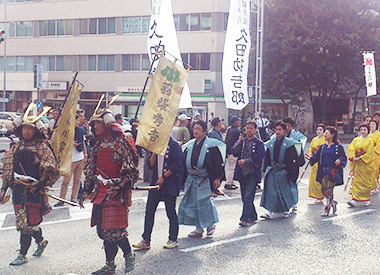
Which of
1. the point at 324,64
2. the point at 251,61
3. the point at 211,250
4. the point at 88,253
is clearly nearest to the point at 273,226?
the point at 211,250

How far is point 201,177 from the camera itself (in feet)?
23.5

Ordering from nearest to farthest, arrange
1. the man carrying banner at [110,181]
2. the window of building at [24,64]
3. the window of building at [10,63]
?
the man carrying banner at [110,181], the window of building at [24,64], the window of building at [10,63]

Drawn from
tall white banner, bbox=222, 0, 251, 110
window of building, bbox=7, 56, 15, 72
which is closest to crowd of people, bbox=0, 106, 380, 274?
tall white banner, bbox=222, 0, 251, 110

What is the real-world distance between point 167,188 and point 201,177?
0.82 meters

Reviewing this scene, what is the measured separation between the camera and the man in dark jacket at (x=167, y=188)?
6.43m

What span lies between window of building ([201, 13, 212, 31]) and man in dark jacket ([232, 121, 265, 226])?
31.8m

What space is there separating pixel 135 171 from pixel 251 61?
29946 mm

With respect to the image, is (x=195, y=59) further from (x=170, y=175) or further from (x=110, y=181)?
(x=110, y=181)

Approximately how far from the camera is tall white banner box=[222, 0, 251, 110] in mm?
14438

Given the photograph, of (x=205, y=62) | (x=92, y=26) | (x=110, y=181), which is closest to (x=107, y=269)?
(x=110, y=181)

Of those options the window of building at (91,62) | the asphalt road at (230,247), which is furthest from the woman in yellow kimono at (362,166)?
the window of building at (91,62)

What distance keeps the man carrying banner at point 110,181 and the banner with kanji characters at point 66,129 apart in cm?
103

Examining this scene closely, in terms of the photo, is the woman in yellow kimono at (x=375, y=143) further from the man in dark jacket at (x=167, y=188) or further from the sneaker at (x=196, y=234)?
the man in dark jacket at (x=167, y=188)

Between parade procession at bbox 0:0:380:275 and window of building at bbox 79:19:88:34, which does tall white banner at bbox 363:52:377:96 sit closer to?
parade procession at bbox 0:0:380:275
